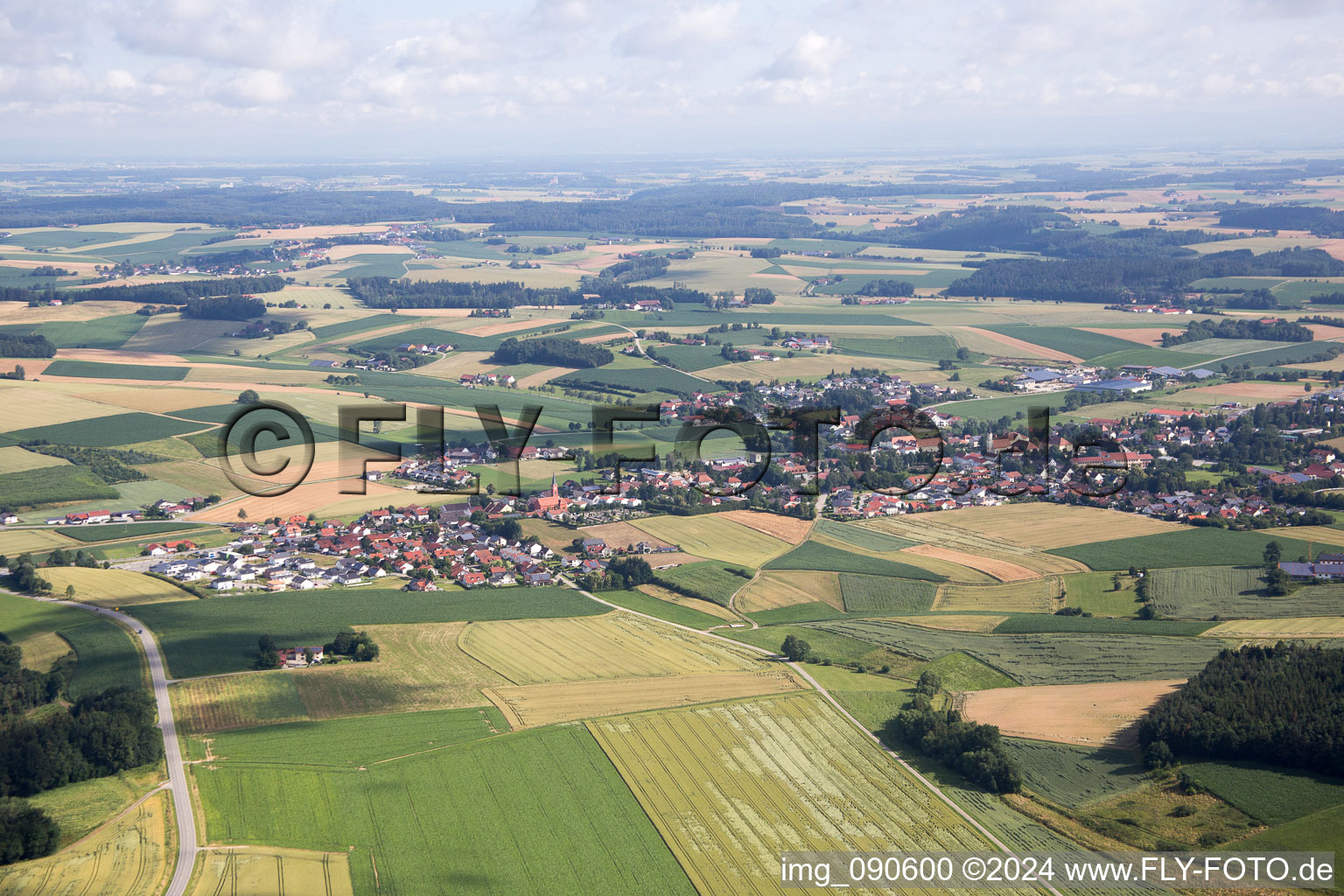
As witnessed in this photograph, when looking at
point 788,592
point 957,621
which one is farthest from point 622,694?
point 957,621

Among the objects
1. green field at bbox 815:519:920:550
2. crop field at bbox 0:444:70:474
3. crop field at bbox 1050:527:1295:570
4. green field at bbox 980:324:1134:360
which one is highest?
green field at bbox 980:324:1134:360

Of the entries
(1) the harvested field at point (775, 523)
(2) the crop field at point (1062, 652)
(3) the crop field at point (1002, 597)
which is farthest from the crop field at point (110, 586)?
(3) the crop field at point (1002, 597)

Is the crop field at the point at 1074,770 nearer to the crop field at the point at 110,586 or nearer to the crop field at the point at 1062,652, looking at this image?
the crop field at the point at 1062,652

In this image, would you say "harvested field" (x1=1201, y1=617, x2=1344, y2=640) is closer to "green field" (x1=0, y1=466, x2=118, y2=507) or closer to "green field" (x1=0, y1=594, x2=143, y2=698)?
"green field" (x1=0, y1=594, x2=143, y2=698)

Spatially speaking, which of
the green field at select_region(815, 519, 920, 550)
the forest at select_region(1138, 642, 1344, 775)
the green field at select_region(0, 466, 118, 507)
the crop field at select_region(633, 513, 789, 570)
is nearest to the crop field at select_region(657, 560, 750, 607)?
the crop field at select_region(633, 513, 789, 570)

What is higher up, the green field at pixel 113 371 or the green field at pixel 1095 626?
the green field at pixel 113 371

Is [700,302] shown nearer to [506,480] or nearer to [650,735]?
[506,480]
